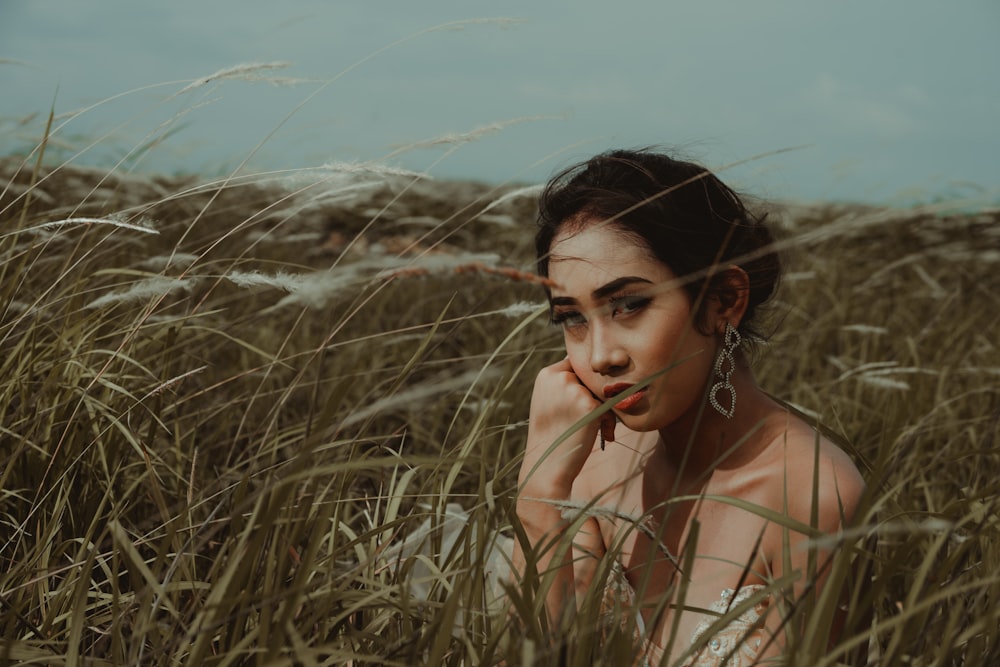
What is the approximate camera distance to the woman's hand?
1.82m

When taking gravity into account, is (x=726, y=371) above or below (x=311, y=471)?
below

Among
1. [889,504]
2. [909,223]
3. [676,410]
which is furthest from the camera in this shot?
[909,223]

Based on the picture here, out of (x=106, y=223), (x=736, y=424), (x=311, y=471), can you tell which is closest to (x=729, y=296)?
(x=736, y=424)

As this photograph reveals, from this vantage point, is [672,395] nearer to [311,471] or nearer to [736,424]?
[736,424]

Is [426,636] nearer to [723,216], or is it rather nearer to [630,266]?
[630,266]

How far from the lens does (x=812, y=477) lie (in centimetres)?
172

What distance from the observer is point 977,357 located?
13.1 ft

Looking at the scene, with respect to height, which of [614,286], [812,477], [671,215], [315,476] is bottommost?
[812,477]

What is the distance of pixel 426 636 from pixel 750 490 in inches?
36.9

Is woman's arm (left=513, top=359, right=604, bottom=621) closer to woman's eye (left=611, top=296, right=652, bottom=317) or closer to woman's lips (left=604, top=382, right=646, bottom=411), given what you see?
woman's lips (left=604, top=382, right=646, bottom=411)

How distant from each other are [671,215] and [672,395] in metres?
0.38

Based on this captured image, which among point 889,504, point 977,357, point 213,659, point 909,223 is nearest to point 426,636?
point 213,659

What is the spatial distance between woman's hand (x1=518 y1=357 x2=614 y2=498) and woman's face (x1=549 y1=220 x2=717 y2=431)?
0.13 feet

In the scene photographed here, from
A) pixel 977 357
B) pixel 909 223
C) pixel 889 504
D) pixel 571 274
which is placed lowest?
pixel 909 223
